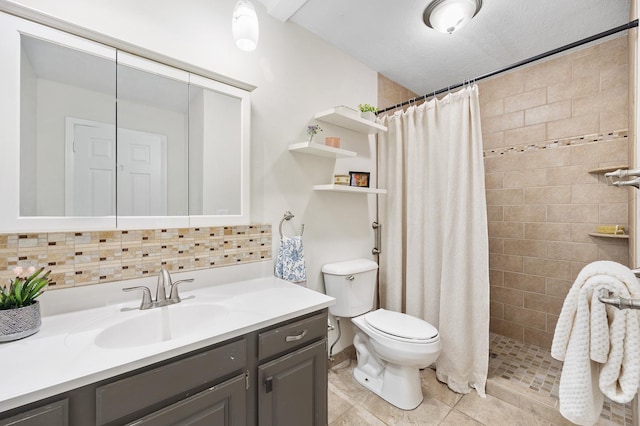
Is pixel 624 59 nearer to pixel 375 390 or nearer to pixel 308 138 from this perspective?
pixel 308 138

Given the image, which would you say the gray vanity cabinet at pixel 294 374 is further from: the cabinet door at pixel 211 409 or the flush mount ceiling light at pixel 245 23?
the flush mount ceiling light at pixel 245 23

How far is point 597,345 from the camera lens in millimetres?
776

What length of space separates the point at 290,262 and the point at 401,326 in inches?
32.2

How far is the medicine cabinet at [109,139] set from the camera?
1.02 meters

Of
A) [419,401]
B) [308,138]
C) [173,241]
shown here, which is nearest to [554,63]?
[308,138]

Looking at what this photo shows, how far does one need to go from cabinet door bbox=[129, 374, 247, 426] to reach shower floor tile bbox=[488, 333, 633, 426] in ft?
5.79

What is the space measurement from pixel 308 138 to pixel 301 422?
5.25 feet

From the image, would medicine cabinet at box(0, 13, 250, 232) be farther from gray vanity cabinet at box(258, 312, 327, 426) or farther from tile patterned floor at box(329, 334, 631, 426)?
tile patterned floor at box(329, 334, 631, 426)

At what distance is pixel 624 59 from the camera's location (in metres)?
1.95

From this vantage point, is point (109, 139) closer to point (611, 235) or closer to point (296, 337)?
point (296, 337)

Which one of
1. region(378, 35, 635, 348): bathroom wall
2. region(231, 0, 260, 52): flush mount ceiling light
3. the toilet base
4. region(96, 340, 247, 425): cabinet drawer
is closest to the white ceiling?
region(378, 35, 635, 348): bathroom wall

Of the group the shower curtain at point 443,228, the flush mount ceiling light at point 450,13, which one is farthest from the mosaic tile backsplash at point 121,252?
the flush mount ceiling light at point 450,13

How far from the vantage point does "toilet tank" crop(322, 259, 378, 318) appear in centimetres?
193

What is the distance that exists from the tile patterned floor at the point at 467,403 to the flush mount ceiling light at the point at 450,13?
7.58 ft
